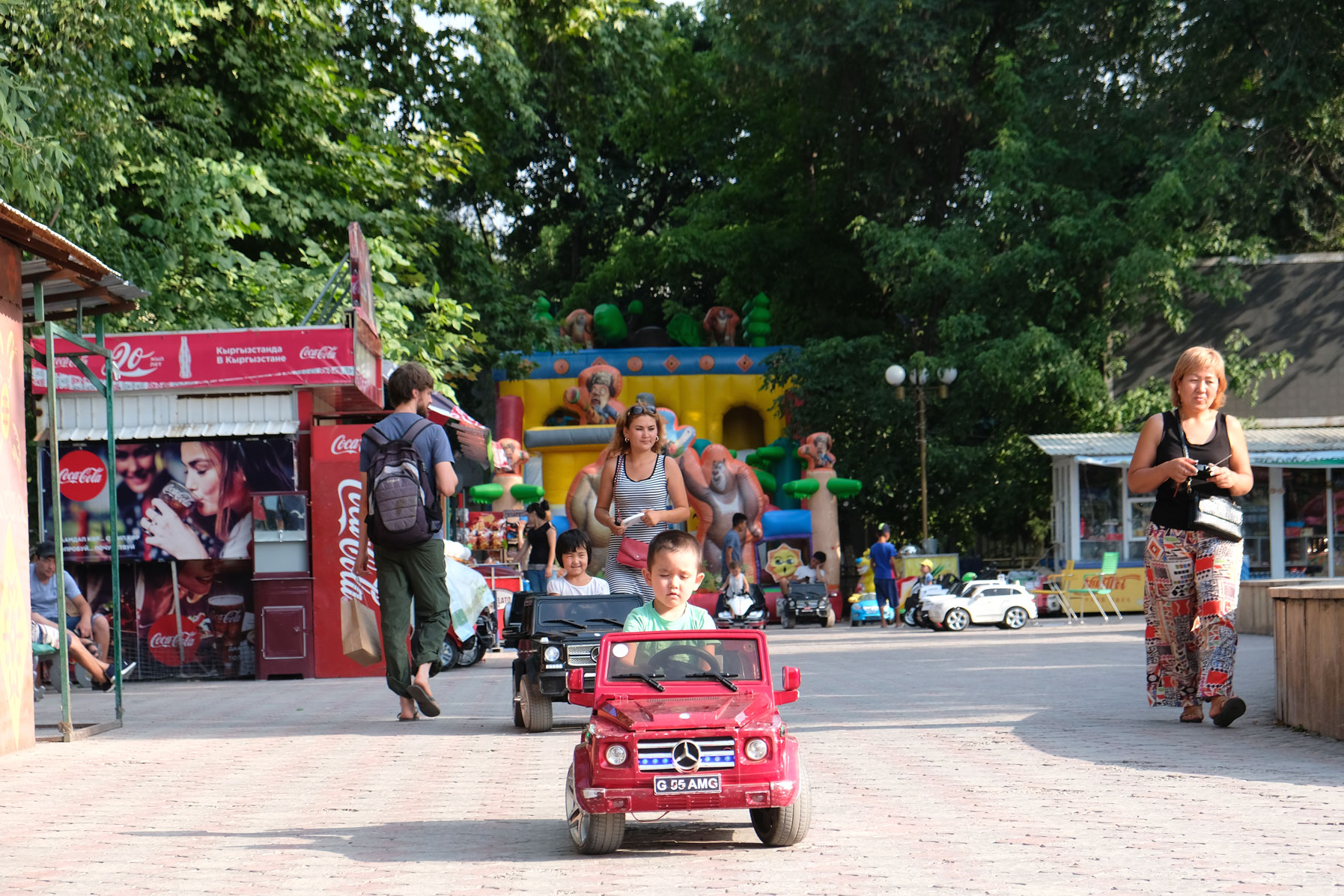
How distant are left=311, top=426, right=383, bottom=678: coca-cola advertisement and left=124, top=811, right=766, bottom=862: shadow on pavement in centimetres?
1029

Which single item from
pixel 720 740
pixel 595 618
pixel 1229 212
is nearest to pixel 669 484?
pixel 595 618

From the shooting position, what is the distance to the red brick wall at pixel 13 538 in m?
9.08

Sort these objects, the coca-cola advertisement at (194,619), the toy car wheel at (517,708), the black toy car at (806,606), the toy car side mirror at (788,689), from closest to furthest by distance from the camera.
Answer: the toy car side mirror at (788,689)
the toy car wheel at (517,708)
the coca-cola advertisement at (194,619)
the black toy car at (806,606)

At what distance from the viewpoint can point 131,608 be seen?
1702 cm

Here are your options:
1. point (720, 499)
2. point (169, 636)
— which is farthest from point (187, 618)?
point (720, 499)

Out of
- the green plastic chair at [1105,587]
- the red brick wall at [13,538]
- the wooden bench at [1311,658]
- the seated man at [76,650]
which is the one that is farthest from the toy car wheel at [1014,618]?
the red brick wall at [13,538]

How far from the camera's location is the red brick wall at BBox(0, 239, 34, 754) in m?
9.08

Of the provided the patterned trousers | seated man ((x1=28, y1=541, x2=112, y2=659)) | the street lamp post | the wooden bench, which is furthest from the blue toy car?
the patterned trousers

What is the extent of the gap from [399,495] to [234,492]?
7.88 metres

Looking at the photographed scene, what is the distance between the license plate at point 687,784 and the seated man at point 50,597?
32.6 ft

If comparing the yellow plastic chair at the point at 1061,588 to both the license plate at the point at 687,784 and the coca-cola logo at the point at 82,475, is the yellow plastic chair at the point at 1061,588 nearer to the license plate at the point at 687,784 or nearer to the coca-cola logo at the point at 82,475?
the coca-cola logo at the point at 82,475

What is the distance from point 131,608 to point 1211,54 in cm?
2289

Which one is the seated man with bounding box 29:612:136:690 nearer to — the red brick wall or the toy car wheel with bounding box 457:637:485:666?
the red brick wall

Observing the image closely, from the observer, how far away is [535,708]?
9523mm
